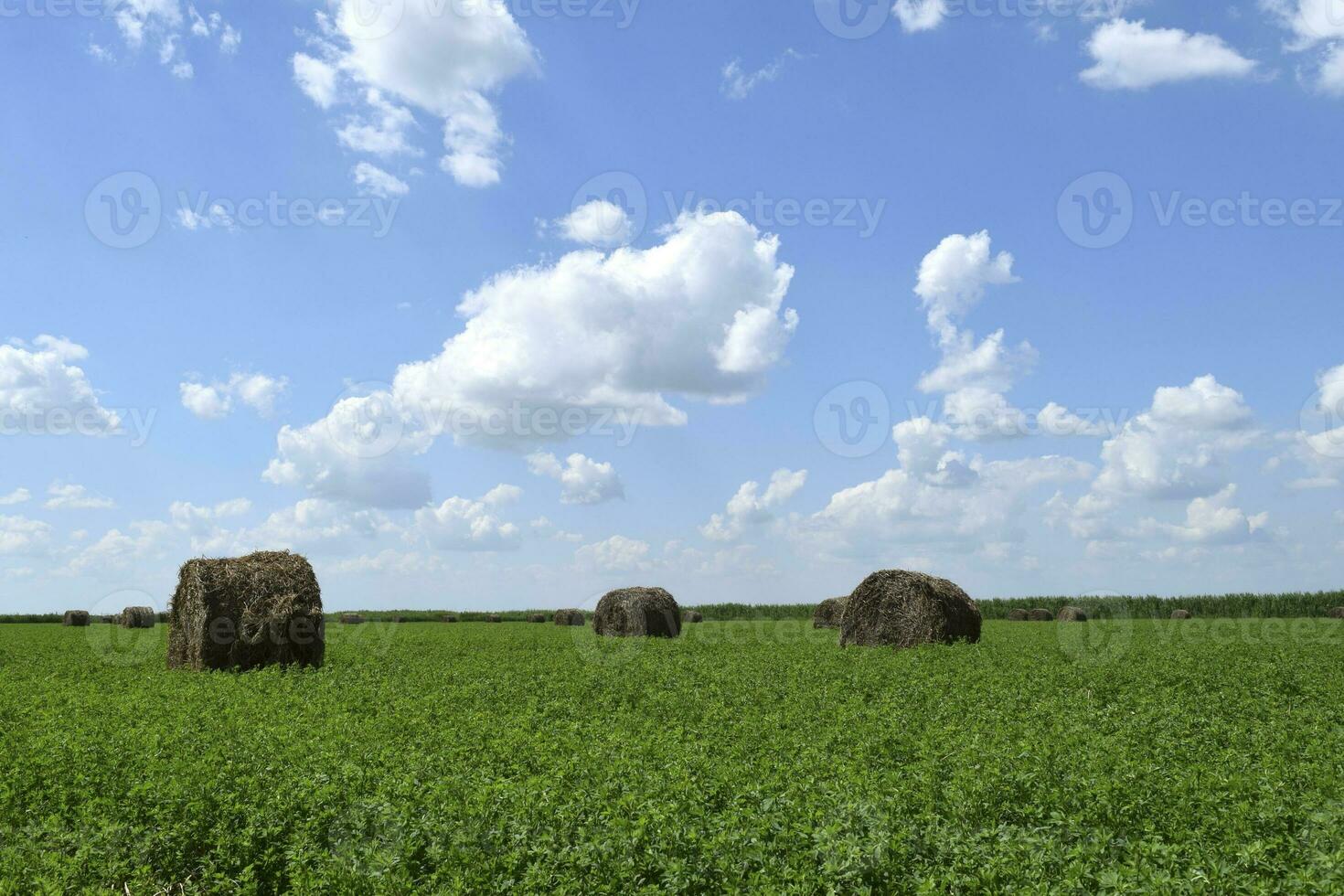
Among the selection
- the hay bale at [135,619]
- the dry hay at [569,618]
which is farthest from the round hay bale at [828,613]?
the hay bale at [135,619]

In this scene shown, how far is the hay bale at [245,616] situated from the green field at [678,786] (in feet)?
13.6

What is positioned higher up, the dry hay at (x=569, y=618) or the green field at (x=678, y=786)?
the green field at (x=678, y=786)

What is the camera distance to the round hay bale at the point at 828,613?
39.3 m

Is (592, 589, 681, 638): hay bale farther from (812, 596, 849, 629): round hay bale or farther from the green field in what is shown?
the green field

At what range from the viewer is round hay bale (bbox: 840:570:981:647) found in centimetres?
2261

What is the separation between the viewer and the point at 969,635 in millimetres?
23344

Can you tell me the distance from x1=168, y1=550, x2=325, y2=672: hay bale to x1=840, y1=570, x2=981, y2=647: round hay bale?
13380mm

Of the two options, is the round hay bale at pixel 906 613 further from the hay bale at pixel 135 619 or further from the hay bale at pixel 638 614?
the hay bale at pixel 135 619

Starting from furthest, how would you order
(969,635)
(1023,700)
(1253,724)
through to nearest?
(969,635)
(1023,700)
(1253,724)

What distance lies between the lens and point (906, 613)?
22.8 meters

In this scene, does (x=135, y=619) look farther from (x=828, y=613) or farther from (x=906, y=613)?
(x=906, y=613)

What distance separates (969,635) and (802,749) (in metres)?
16.3

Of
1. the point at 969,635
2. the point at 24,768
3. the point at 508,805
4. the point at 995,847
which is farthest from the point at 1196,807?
the point at 969,635

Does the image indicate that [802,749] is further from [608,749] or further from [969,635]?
[969,635]
